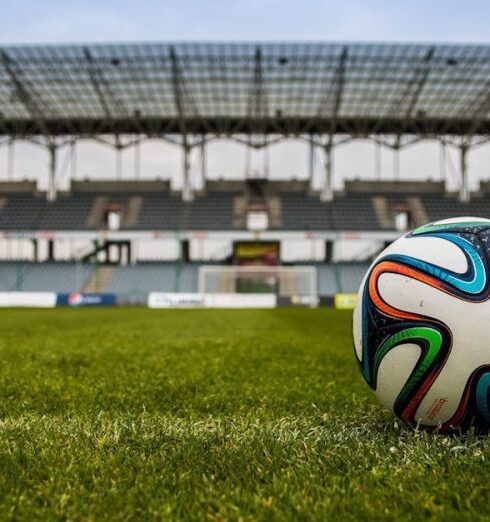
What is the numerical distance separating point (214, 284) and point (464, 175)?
1950 centimetres

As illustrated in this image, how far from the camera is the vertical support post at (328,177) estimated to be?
129ft

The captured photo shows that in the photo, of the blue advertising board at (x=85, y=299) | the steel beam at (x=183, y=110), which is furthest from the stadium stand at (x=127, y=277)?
the steel beam at (x=183, y=110)

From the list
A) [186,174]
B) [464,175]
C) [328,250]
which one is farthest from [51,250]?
[464,175]

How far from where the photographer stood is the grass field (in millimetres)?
1894

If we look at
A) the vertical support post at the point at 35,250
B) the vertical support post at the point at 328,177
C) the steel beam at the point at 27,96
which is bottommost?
the vertical support post at the point at 35,250

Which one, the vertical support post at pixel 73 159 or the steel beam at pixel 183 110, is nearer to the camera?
the steel beam at pixel 183 110

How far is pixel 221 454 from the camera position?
8.30ft

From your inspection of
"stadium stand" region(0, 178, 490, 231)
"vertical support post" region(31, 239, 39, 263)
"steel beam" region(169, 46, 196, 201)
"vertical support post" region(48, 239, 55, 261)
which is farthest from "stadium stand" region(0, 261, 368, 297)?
"steel beam" region(169, 46, 196, 201)

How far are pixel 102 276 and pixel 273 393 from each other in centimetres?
3428

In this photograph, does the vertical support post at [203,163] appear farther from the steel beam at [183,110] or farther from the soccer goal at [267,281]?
the soccer goal at [267,281]

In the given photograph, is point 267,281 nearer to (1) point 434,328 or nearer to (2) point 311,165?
(2) point 311,165

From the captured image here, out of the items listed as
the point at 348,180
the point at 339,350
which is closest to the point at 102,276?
the point at 348,180

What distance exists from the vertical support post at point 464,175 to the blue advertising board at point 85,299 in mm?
25239

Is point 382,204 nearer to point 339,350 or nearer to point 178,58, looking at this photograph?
point 178,58
